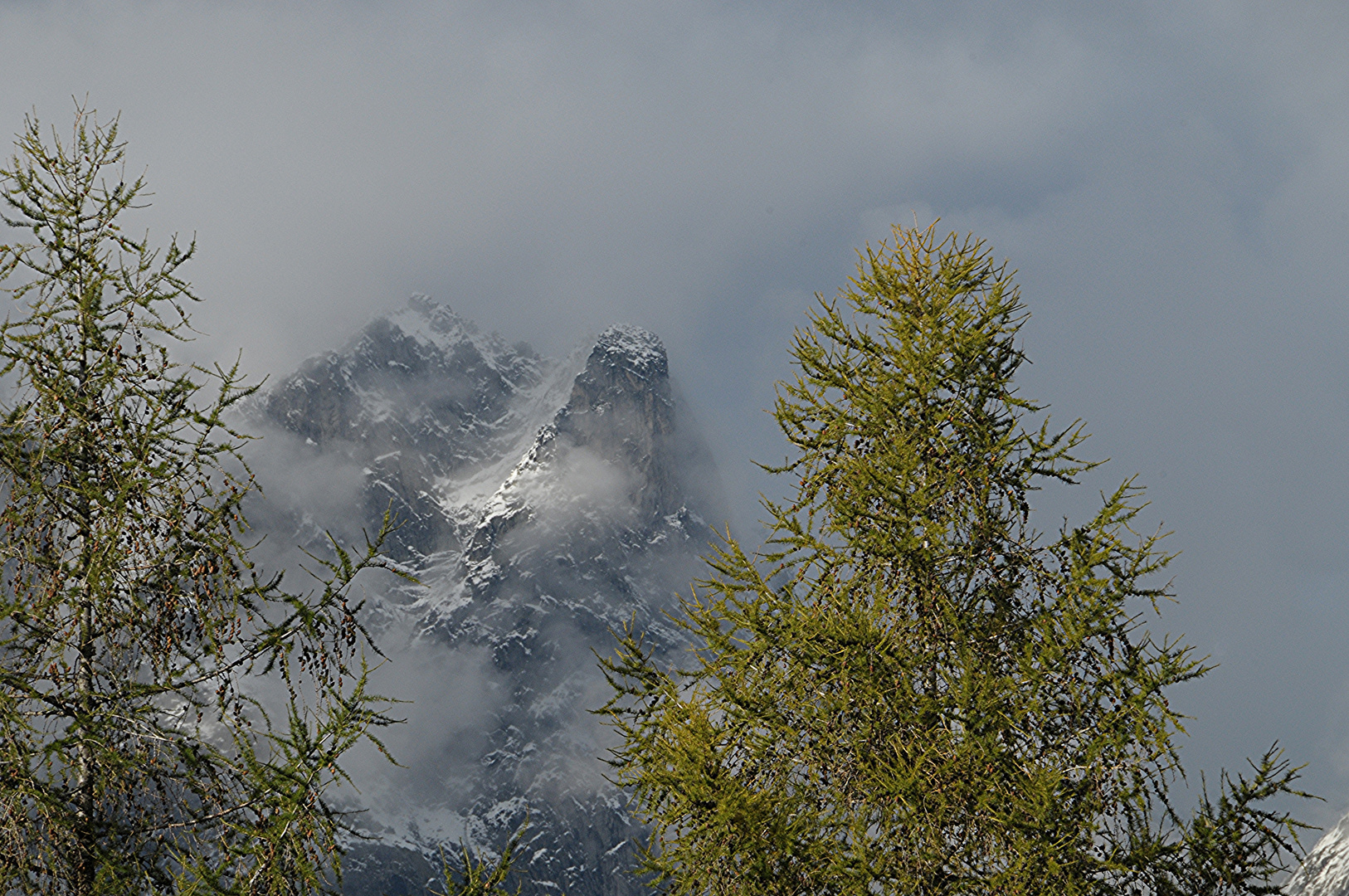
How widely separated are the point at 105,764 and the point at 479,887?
5.85 feet

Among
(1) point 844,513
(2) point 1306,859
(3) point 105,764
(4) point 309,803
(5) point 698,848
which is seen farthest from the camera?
(1) point 844,513

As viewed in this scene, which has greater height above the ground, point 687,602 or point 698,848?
point 687,602

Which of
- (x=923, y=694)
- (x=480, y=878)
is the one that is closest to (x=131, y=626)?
(x=480, y=878)

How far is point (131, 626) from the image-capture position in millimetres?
5199

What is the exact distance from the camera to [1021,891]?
18.2 ft

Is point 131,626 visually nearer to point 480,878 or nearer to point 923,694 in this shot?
point 480,878

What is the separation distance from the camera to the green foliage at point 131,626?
15.0ft

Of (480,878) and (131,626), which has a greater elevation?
(131,626)

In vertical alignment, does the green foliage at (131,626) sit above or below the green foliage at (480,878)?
above

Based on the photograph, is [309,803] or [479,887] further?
[479,887]

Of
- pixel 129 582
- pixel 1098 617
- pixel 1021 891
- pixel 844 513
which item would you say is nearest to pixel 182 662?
pixel 129 582

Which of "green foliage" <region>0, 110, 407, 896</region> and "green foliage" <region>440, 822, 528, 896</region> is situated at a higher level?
"green foliage" <region>0, 110, 407, 896</region>

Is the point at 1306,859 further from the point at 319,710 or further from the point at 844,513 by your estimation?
the point at 319,710

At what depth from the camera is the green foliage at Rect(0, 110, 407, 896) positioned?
15.0 feet
